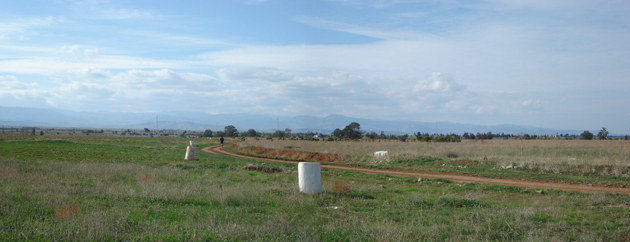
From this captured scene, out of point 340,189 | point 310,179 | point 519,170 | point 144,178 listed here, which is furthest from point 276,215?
point 519,170

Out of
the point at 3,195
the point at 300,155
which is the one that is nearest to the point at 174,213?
the point at 3,195

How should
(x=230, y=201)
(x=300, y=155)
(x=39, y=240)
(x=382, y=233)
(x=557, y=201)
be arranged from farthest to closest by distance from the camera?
(x=300, y=155)
(x=557, y=201)
(x=230, y=201)
(x=382, y=233)
(x=39, y=240)

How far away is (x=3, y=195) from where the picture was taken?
9688 millimetres

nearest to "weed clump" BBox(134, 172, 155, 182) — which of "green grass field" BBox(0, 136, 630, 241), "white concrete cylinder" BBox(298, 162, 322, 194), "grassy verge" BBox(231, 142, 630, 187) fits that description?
"green grass field" BBox(0, 136, 630, 241)

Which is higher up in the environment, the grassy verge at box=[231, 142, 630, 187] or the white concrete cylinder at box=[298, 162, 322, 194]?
the white concrete cylinder at box=[298, 162, 322, 194]

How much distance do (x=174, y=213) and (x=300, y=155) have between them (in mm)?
29145

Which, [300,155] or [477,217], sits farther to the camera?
[300,155]

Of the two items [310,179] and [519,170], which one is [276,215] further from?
[519,170]

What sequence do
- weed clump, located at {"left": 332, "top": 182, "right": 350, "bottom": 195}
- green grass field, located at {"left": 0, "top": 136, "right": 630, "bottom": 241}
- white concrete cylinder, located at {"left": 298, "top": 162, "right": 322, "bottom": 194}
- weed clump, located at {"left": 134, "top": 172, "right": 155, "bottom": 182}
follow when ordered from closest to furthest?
green grass field, located at {"left": 0, "top": 136, "right": 630, "bottom": 241} → white concrete cylinder, located at {"left": 298, "top": 162, "right": 322, "bottom": 194} → weed clump, located at {"left": 332, "top": 182, "right": 350, "bottom": 195} → weed clump, located at {"left": 134, "top": 172, "right": 155, "bottom": 182}

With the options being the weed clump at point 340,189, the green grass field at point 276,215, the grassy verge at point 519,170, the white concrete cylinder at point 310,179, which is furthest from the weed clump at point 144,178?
the grassy verge at point 519,170

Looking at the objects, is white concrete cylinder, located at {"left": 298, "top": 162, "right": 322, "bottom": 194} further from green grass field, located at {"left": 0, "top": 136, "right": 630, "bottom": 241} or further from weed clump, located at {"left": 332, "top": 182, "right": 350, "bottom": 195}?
weed clump, located at {"left": 332, "top": 182, "right": 350, "bottom": 195}

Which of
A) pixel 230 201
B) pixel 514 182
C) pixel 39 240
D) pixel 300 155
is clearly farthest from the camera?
pixel 300 155

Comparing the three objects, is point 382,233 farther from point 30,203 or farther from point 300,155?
point 300,155

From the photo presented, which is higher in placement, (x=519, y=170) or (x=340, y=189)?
(x=340, y=189)
